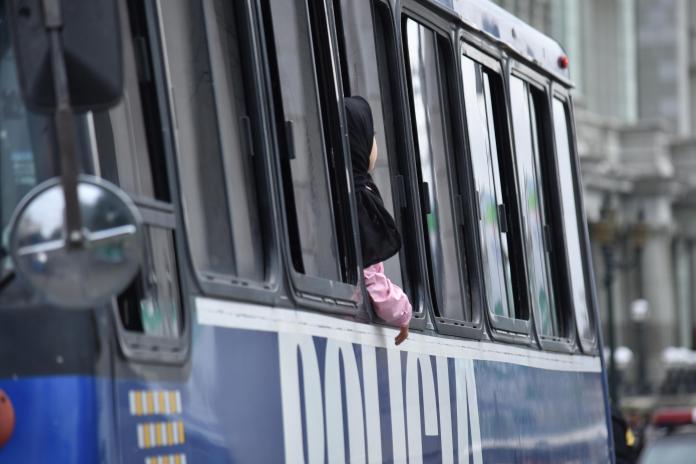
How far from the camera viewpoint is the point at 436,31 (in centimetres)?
758

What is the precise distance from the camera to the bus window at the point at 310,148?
5.58 m

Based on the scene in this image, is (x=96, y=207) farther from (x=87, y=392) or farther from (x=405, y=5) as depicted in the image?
(x=405, y=5)

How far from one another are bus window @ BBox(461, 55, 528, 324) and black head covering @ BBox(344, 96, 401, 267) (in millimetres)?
1627

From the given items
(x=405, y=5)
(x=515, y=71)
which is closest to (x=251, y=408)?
(x=405, y=5)

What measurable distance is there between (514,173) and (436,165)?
1.30 metres

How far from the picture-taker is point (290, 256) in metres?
5.40

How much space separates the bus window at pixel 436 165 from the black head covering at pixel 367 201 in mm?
882

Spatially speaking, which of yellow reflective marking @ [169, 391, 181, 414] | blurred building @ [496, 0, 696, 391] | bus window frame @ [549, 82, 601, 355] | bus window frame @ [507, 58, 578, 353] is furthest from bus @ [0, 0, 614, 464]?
blurred building @ [496, 0, 696, 391]

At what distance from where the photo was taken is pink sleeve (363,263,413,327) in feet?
20.0

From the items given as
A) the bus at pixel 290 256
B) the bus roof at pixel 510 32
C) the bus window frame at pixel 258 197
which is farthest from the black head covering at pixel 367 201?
the bus roof at pixel 510 32

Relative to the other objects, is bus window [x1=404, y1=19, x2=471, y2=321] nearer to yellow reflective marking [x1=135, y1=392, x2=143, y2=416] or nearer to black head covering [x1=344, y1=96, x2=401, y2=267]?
black head covering [x1=344, y1=96, x2=401, y2=267]

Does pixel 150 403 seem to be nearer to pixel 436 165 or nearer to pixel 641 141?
pixel 436 165

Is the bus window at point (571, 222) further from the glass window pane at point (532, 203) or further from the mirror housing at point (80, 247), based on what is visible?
the mirror housing at point (80, 247)

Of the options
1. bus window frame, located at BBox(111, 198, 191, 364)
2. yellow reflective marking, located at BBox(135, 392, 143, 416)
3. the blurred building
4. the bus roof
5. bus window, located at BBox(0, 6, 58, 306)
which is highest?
the blurred building
